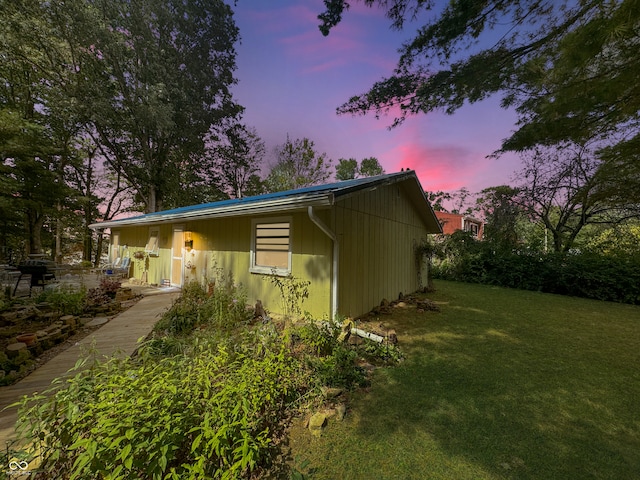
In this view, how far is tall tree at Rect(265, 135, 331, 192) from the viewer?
20734mm

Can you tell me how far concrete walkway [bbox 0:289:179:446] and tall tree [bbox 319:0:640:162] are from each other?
18.2ft

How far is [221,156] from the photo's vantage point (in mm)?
19344

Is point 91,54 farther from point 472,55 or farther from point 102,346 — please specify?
point 472,55

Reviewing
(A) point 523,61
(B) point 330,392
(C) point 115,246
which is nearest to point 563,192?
(A) point 523,61

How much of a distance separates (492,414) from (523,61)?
4782mm

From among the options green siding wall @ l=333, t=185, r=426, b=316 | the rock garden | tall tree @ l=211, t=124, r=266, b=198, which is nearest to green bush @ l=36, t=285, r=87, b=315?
the rock garden

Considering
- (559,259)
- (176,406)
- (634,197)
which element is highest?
(634,197)

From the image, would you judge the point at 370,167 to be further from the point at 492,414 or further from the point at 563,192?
the point at 492,414

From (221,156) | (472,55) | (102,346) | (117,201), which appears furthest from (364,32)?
(117,201)

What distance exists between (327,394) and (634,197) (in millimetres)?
12758

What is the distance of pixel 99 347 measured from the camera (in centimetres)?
378

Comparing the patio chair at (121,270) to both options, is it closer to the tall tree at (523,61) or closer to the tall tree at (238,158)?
the tall tree at (238,158)

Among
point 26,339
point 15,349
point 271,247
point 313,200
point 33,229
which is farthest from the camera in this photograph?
point 33,229

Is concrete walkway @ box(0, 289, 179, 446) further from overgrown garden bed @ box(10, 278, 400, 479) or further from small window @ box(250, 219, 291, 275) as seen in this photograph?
small window @ box(250, 219, 291, 275)
